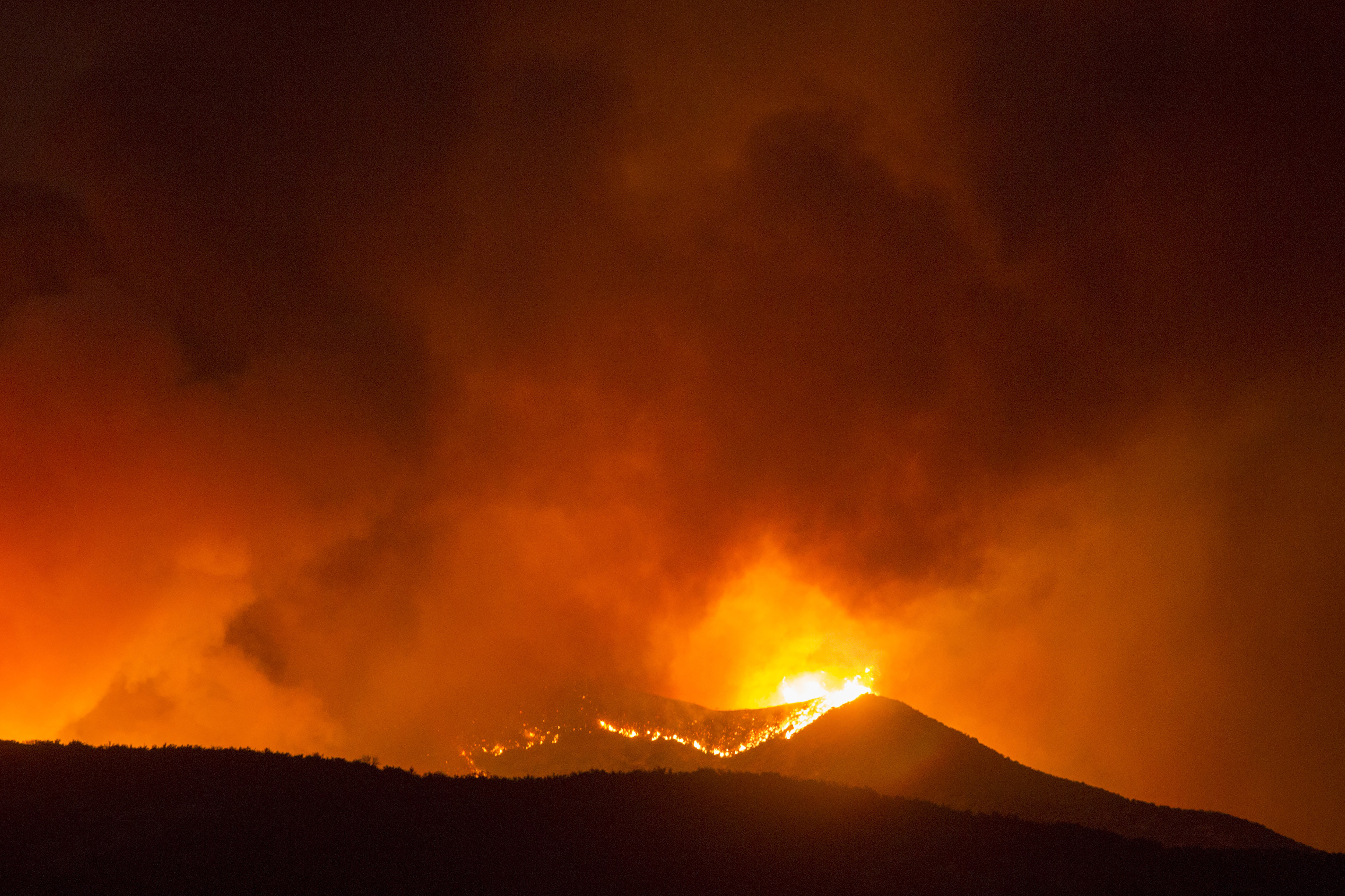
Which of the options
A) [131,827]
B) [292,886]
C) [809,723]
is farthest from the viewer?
[809,723]

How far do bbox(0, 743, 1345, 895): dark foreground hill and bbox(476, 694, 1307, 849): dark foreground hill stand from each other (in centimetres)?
3309

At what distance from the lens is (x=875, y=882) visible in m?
21.8

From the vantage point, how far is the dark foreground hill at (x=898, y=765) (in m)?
73.8

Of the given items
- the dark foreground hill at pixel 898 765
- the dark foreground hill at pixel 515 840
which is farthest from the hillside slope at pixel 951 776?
the dark foreground hill at pixel 515 840

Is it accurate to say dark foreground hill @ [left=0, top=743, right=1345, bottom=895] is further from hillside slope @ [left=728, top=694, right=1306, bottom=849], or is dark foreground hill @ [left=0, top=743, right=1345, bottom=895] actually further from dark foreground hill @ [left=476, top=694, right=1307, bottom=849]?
hillside slope @ [left=728, top=694, right=1306, bottom=849]

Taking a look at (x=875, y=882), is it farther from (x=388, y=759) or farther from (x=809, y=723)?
(x=388, y=759)

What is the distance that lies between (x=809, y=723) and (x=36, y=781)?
9575cm

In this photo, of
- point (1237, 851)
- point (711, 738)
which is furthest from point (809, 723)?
point (1237, 851)

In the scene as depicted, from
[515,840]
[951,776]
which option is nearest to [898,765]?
[951,776]

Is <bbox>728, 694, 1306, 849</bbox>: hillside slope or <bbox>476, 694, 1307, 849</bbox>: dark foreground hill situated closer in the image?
<bbox>728, 694, 1306, 849</bbox>: hillside slope

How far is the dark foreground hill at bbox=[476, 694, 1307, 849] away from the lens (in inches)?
2906

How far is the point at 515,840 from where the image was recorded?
2219cm

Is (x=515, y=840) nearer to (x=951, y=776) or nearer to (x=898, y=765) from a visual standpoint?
(x=951, y=776)

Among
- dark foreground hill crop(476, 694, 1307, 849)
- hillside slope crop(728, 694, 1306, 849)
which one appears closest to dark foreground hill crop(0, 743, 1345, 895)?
dark foreground hill crop(476, 694, 1307, 849)
